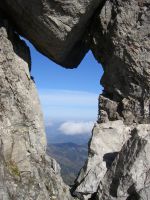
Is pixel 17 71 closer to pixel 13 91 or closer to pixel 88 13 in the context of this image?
pixel 13 91

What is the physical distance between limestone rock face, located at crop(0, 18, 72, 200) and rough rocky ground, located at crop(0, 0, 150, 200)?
7 cm

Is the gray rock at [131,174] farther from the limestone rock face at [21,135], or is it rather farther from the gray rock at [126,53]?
the gray rock at [126,53]

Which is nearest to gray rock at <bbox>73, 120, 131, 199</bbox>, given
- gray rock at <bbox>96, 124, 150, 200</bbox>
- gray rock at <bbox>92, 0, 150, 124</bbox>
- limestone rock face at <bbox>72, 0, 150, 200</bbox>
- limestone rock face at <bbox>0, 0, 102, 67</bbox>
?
limestone rock face at <bbox>72, 0, 150, 200</bbox>

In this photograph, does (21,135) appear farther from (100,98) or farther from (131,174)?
(100,98)

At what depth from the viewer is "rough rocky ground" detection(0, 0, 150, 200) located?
24.6 meters

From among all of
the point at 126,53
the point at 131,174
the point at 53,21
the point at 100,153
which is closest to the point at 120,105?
the point at 126,53

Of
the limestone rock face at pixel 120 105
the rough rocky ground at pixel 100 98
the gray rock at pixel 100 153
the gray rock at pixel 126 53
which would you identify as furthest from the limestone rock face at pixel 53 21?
the gray rock at pixel 100 153

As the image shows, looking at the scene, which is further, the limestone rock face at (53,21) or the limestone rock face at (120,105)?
the limestone rock face at (53,21)

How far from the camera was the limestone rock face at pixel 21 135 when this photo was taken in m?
24.6

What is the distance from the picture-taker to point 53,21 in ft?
89.8

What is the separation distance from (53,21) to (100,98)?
817 cm

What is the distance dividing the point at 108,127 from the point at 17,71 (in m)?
8.42

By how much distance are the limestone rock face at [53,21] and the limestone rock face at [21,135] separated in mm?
1374

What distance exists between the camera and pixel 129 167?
2436cm
